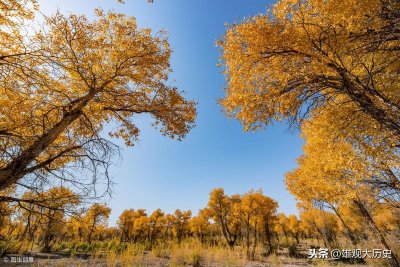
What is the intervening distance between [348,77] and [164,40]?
5315 mm

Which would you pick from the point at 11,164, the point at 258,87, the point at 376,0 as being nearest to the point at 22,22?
the point at 11,164

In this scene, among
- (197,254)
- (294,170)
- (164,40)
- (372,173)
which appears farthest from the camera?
(294,170)

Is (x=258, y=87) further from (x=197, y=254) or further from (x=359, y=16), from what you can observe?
(x=197, y=254)

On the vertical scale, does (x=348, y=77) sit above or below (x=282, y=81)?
below

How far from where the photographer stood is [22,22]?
3.31 meters

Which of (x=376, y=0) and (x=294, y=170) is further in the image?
(x=294, y=170)

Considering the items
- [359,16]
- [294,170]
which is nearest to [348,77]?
[359,16]

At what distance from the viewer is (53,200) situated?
10.5 ft

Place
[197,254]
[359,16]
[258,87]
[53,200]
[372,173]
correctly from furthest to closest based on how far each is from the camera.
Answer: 1. [197,254]
2. [372,173]
3. [258,87]
4. [359,16]
5. [53,200]

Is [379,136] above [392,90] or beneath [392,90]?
beneath

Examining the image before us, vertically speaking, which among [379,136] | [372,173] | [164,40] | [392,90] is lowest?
[372,173]

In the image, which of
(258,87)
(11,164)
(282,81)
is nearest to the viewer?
(11,164)

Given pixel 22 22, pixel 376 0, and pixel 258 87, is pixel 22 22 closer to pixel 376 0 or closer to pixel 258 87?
pixel 258 87

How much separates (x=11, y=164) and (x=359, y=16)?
761cm
